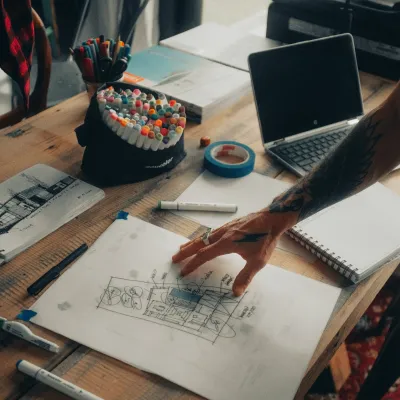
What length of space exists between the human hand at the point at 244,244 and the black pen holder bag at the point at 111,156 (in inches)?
8.8

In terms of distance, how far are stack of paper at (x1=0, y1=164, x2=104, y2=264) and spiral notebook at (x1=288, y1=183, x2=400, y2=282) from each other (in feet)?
1.31

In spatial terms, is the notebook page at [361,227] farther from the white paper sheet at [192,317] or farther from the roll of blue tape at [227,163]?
the roll of blue tape at [227,163]

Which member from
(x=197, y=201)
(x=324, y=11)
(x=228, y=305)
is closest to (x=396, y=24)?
(x=324, y=11)

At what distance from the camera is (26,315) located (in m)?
0.68

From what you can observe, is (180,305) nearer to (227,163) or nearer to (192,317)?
(192,317)

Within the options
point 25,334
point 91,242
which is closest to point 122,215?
point 91,242

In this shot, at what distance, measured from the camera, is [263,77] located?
1.05m

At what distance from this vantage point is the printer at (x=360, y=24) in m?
1.41

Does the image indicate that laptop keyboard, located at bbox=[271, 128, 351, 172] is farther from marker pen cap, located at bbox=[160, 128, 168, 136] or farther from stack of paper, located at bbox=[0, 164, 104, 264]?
stack of paper, located at bbox=[0, 164, 104, 264]

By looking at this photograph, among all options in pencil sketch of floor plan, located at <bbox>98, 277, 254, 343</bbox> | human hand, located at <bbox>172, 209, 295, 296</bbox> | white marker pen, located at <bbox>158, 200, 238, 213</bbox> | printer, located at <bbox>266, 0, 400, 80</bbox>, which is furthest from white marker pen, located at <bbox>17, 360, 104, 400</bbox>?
printer, located at <bbox>266, 0, 400, 80</bbox>

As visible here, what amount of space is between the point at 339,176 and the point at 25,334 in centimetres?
54

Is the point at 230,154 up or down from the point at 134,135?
down

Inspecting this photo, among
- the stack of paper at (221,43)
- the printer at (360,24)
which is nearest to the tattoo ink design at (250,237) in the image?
the stack of paper at (221,43)

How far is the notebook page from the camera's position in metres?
0.81
